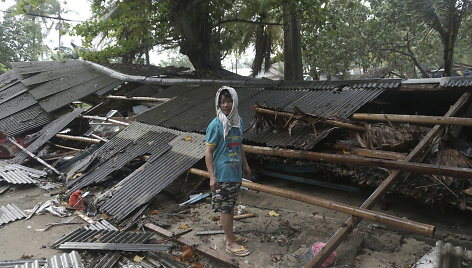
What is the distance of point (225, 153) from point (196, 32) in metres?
8.70

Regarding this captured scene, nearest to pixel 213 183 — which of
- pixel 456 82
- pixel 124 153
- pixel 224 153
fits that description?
pixel 224 153

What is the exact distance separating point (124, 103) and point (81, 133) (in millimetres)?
1750

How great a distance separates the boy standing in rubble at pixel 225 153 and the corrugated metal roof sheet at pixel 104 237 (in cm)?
108

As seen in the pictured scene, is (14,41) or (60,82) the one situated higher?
(14,41)

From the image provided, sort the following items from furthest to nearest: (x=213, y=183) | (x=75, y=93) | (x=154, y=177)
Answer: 1. (x=75, y=93)
2. (x=154, y=177)
3. (x=213, y=183)

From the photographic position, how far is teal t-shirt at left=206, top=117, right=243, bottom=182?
127 inches

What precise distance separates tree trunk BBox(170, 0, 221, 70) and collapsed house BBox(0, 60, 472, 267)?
2034 millimetres

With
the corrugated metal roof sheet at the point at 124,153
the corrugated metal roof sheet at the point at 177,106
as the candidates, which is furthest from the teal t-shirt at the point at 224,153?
the corrugated metal roof sheet at the point at 177,106

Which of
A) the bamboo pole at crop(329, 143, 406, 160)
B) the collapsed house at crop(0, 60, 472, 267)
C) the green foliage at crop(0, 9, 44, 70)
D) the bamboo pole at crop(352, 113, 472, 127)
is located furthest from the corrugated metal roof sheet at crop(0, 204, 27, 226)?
the green foliage at crop(0, 9, 44, 70)

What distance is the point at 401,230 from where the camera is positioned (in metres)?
3.54

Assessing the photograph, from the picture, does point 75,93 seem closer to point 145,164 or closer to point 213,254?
point 145,164

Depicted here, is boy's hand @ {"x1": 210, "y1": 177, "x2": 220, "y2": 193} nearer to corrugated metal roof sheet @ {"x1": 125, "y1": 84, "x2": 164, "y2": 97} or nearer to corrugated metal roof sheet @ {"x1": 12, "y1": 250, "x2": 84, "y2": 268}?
corrugated metal roof sheet @ {"x1": 12, "y1": 250, "x2": 84, "y2": 268}

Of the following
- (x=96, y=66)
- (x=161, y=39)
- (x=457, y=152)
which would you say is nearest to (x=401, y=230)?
(x=457, y=152)

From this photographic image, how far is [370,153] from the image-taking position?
3.88 meters
